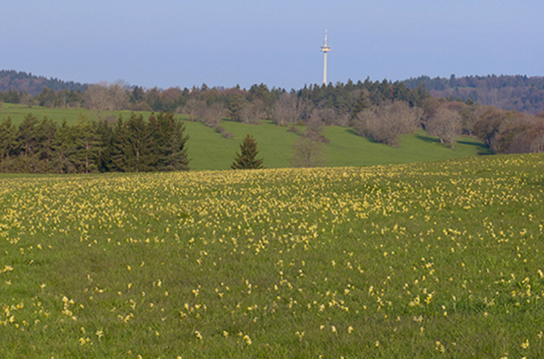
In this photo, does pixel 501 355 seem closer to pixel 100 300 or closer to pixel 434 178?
pixel 100 300

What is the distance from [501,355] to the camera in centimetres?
675

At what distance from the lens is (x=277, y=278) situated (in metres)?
11.2

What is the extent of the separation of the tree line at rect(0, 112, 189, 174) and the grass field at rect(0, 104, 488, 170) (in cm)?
2215

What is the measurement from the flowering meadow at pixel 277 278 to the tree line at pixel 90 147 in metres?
A: 68.7

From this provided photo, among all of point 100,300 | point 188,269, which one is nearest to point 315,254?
point 188,269

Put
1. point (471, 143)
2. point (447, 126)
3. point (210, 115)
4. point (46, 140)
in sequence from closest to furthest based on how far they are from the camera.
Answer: point (46, 140) → point (447, 126) → point (471, 143) → point (210, 115)

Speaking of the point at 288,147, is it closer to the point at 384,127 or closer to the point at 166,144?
the point at 384,127

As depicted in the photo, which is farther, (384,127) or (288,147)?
(384,127)

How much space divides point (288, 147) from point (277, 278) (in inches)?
5215

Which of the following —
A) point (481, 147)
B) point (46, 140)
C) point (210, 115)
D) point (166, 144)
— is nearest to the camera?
point (166, 144)

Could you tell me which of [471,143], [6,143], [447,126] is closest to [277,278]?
[6,143]

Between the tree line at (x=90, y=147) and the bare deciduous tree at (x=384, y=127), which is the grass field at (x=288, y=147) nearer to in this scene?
the bare deciduous tree at (x=384, y=127)

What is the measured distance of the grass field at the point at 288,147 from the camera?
12639cm

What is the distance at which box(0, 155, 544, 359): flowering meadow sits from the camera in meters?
7.67
